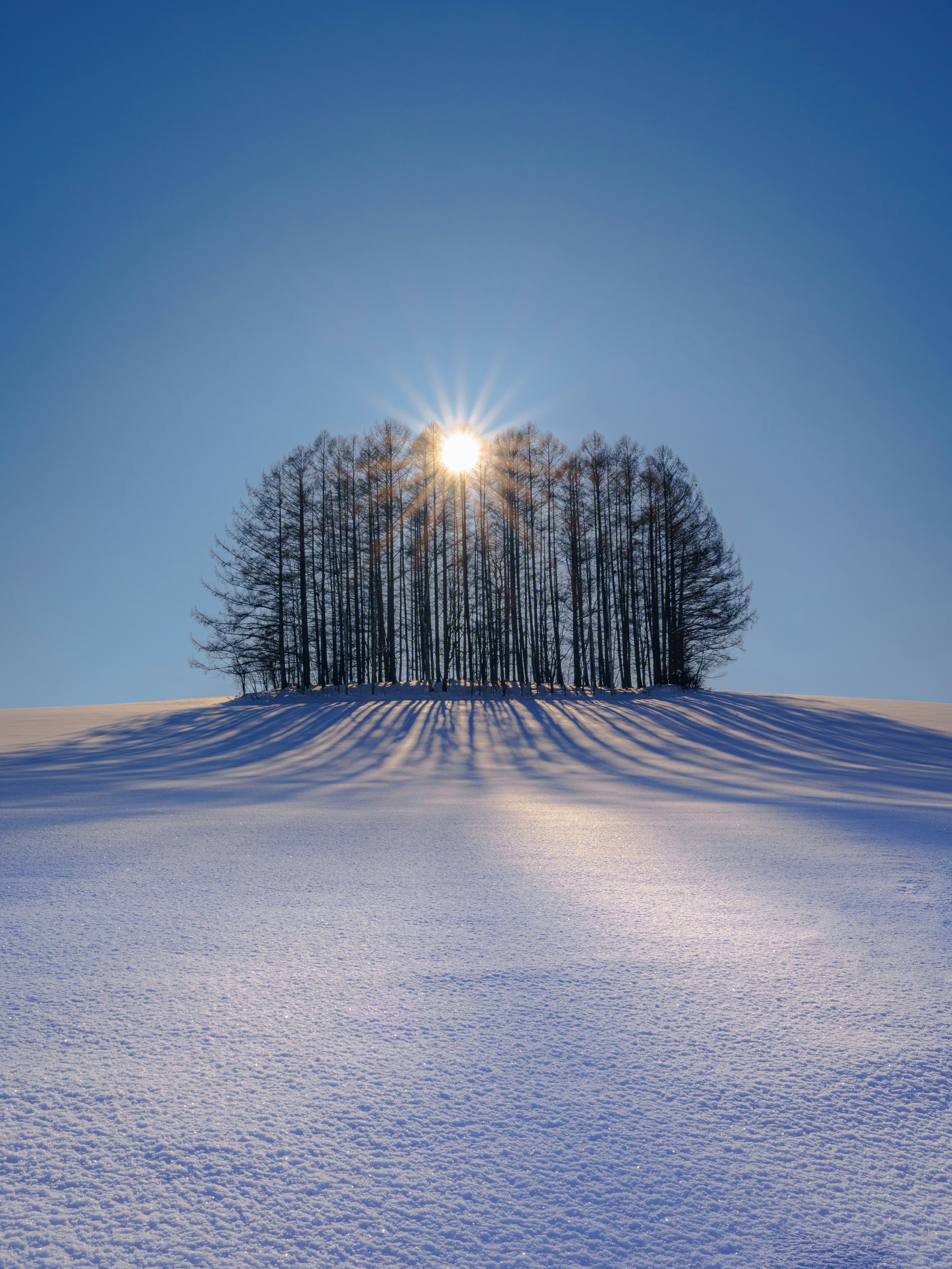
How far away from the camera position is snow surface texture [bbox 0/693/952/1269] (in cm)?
108

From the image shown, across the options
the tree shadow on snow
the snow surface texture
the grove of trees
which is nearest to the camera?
the snow surface texture

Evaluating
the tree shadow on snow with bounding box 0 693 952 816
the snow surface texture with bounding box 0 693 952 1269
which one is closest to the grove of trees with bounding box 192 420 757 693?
the tree shadow on snow with bounding box 0 693 952 816

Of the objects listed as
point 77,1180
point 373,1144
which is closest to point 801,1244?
point 373,1144

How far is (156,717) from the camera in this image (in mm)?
16453

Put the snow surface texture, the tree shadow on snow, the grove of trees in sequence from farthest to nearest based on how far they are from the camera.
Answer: the grove of trees, the tree shadow on snow, the snow surface texture

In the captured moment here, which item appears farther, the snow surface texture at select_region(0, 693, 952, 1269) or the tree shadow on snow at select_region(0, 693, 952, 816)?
the tree shadow on snow at select_region(0, 693, 952, 816)

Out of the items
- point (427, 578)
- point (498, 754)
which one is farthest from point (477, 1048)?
point (427, 578)

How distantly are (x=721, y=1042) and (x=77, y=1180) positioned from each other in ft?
4.38

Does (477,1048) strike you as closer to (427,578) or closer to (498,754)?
(498,754)

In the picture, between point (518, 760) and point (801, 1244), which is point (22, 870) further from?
point (518, 760)

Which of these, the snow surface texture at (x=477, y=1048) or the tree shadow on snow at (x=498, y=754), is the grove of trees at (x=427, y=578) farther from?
the snow surface texture at (x=477, y=1048)

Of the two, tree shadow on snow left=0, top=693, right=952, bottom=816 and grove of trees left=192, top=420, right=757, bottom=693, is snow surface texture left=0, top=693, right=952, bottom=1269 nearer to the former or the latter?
tree shadow on snow left=0, top=693, right=952, bottom=816

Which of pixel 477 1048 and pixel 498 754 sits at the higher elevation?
pixel 477 1048

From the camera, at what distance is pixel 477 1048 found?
1586 mm
